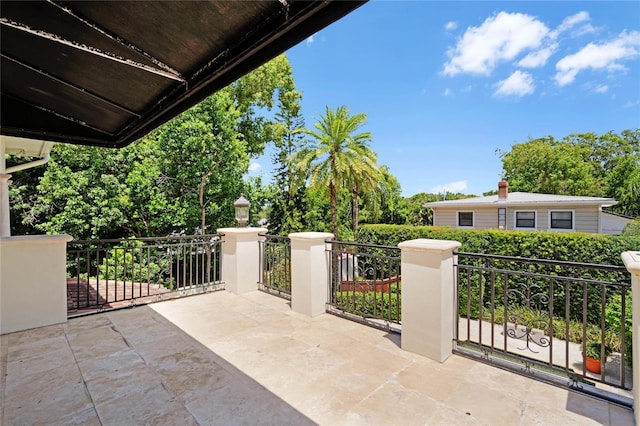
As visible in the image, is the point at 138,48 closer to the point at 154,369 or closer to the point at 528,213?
the point at 154,369

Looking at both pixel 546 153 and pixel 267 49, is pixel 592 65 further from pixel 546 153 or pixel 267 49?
pixel 267 49

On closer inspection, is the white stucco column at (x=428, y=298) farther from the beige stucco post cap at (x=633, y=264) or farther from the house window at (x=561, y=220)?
the house window at (x=561, y=220)

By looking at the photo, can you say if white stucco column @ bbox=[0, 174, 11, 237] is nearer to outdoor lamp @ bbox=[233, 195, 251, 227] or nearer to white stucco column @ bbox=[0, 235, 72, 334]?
white stucco column @ bbox=[0, 235, 72, 334]

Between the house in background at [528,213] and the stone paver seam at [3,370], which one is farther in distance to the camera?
the house in background at [528,213]

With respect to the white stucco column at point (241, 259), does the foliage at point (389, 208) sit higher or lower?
higher

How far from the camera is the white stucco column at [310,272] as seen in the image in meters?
3.92

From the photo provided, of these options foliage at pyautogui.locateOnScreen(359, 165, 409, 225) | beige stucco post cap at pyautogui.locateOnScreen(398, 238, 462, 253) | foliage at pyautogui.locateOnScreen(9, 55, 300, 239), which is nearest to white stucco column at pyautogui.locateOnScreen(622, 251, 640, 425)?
beige stucco post cap at pyautogui.locateOnScreen(398, 238, 462, 253)

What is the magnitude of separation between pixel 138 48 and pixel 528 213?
15.6m

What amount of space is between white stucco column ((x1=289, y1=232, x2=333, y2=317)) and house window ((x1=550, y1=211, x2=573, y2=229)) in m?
13.2

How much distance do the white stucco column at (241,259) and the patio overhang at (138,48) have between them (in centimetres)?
257

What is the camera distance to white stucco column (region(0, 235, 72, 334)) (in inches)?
134

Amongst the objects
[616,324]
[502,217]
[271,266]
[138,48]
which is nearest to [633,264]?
[138,48]

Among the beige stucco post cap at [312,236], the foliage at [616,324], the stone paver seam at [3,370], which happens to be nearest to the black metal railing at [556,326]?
the foliage at [616,324]

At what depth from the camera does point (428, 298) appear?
2.79 metres
